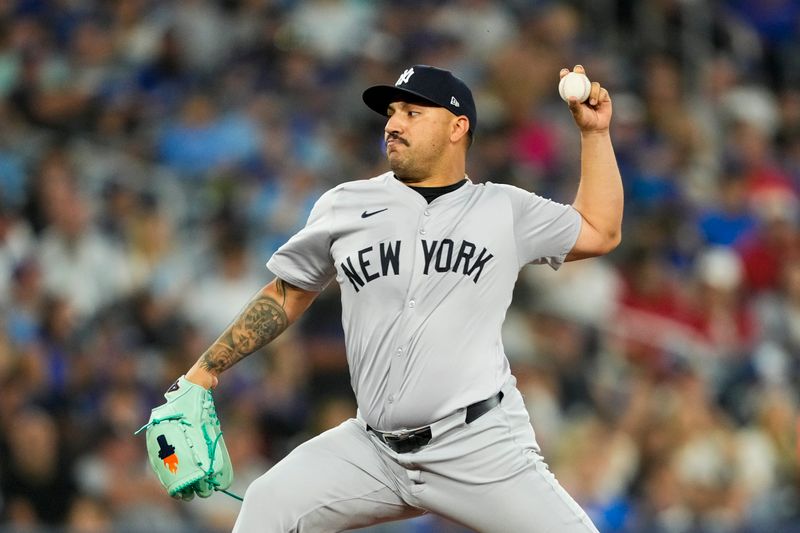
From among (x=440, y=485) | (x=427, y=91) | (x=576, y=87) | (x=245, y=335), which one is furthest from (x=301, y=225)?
(x=440, y=485)

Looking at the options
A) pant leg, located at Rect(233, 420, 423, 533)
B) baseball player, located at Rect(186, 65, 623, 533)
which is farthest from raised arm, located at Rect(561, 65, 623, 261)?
pant leg, located at Rect(233, 420, 423, 533)

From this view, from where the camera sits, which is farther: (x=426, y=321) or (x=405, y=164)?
(x=405, y=164)

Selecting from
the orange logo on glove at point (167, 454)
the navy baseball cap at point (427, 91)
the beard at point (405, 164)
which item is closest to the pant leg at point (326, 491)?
the orange logo on glove at point (167, 454)

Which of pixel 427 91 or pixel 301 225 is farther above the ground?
pixel 427 91

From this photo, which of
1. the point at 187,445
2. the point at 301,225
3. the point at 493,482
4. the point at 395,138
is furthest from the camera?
the point at 301,225

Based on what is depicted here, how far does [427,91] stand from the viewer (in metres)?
4.66

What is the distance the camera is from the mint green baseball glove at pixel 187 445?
4566 millimetres

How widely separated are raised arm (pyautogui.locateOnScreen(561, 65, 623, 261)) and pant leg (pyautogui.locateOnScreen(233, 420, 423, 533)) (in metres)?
0.97

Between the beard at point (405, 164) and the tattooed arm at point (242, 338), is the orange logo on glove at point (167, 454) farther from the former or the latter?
the beard at point (405, 164)

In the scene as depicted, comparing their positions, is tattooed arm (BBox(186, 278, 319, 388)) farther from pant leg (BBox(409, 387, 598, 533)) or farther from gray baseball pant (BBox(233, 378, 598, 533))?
pant leg (BBox(409, 387, 598, 533))

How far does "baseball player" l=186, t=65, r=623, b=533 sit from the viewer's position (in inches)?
176

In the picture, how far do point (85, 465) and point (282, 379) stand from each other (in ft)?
4.15

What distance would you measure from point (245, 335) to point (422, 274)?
647 millimetres

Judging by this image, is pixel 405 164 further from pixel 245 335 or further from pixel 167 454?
pixel 167 454
